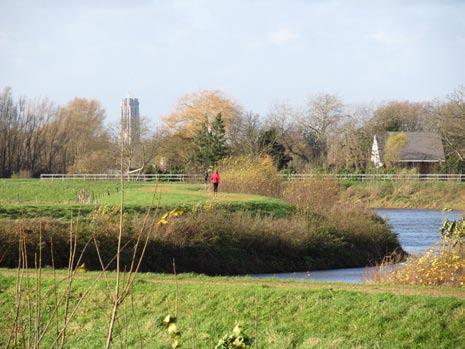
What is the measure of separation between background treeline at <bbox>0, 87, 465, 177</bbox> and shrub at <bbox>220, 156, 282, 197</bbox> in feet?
83.7

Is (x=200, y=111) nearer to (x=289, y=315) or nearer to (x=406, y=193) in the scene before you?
(x=406, y=193)

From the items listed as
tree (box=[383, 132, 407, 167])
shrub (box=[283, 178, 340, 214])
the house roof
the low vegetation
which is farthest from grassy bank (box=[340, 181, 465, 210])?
the low vegetation

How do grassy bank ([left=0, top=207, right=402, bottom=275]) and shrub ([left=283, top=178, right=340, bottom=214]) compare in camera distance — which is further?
shrub ([left=283, top=178, right=340, bottom=214])

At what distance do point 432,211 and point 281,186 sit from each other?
14903 millimetres

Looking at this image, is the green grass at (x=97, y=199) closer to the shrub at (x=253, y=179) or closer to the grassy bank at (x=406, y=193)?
the shrub at (x=253, y=179)

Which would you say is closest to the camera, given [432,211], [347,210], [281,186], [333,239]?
[333,239]

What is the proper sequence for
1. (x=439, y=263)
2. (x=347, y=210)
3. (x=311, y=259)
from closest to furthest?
(x=439, y=263)
(x=311, y=259)
(x=347, y=210)

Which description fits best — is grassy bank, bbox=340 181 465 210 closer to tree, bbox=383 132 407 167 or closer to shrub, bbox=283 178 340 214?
tree, bbox=383 132 407 167

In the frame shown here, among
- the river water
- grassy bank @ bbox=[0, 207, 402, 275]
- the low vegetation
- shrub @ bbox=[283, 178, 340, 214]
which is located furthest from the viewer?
shrub @ bbox=[283, 178, 340, 214]

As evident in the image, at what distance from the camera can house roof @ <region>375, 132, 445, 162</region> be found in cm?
10069

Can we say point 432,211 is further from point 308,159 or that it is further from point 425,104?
point 425,104

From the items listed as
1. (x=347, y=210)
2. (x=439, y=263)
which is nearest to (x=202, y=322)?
(x=439, y=263)

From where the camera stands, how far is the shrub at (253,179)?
54.4 m

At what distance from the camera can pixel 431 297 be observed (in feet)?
50.3
